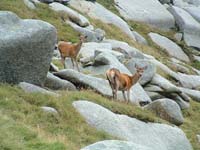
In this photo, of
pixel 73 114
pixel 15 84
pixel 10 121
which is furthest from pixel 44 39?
pixel 10 121

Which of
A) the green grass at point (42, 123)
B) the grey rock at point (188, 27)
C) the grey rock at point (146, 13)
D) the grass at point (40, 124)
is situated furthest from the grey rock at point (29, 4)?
the grey rock at point (188, 27)

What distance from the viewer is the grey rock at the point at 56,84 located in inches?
818

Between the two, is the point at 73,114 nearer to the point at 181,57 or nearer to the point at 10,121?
the point at 10,121

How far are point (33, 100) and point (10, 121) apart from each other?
3.14 meters

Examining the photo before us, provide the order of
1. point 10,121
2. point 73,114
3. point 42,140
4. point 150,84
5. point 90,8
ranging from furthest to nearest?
point 90,8 < point 150,84 < point 73,114 < point 10,121 < point 42,140

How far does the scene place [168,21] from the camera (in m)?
57.8

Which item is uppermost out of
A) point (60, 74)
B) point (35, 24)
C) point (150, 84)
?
point (35, 24)

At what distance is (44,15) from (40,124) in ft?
74.4

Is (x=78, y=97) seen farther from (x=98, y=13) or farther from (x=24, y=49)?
(x=98, y=13)

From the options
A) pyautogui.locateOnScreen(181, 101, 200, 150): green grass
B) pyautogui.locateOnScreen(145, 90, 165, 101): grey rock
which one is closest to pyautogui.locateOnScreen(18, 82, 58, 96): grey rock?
pyautogui.locateOnScreen(181, 101, 200, 150): green grass

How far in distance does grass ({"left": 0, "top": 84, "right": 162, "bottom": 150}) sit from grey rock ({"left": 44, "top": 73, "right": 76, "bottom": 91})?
3.84 ft

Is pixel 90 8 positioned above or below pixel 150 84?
below

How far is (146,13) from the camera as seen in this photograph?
5762cm

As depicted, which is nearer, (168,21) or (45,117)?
(45,117)
